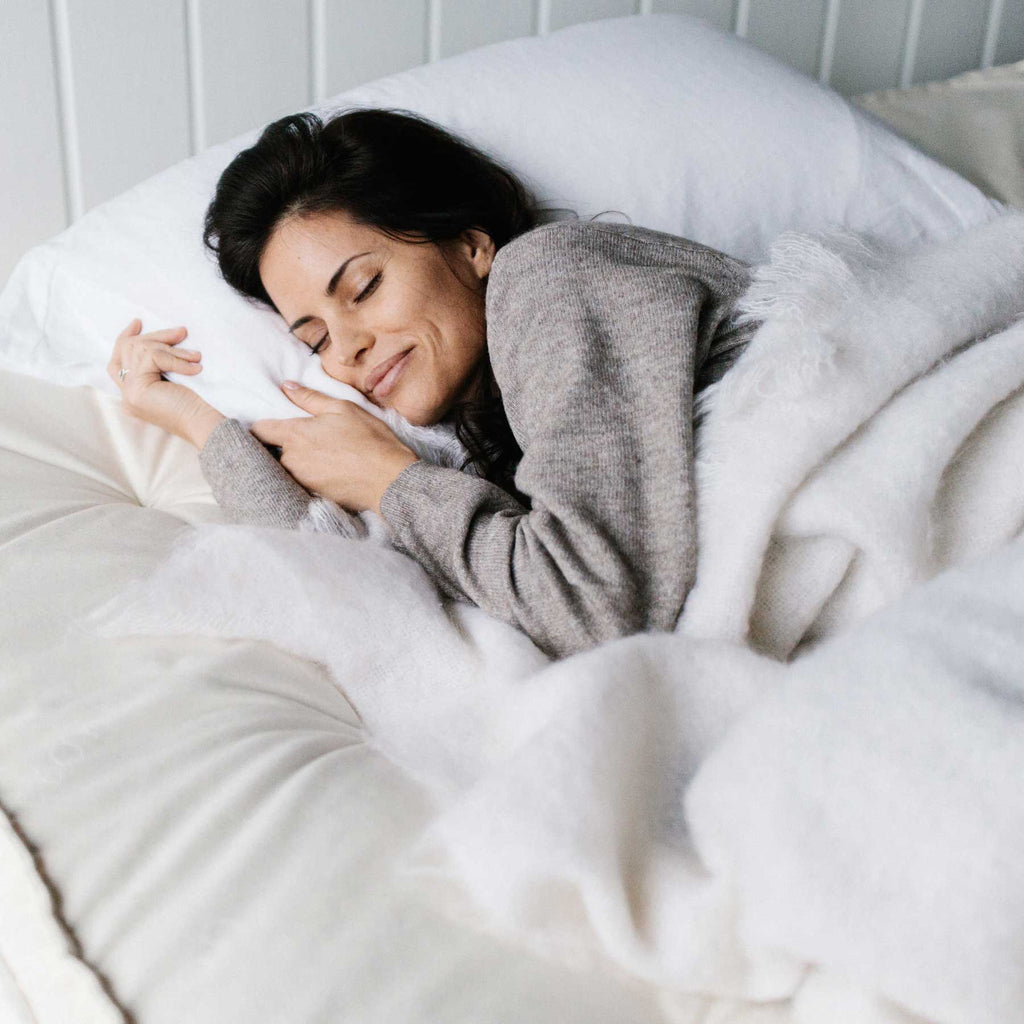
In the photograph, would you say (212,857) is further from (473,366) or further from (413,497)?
(473,366)

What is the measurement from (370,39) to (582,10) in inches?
12.7

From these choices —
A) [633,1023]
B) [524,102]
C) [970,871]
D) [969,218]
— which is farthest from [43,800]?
[969,218]

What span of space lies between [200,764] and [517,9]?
1267 millimetres

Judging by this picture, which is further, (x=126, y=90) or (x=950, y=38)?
(x=950, y=38)

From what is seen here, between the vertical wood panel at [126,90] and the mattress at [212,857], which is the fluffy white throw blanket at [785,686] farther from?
the vertical wood panel at [126,90]

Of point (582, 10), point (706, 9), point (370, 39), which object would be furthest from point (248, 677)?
point (706, 9)

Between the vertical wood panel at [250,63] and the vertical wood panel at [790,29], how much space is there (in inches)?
28.2

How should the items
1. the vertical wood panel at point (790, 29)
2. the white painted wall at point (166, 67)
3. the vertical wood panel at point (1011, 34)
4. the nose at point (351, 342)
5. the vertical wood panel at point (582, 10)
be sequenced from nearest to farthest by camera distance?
the nose at point (351, 342), the white painted wall at point (166, 67), the vertical wood panel at point (582, 10), the vertical wood panel at point (790, 29), the vertical wood panel at point (1011, 34)

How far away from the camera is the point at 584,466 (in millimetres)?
861

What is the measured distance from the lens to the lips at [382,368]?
1.12 m

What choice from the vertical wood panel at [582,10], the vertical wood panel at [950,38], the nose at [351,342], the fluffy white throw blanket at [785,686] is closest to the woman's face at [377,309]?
the nose at [351,342]

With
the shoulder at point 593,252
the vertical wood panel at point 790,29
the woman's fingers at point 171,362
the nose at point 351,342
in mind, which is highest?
the vertical wood panel at point 790,29

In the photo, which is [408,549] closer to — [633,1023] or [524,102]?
[633,1023]

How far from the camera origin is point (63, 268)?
1257mm
